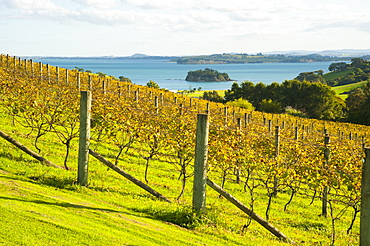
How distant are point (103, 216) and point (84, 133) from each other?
2129mm

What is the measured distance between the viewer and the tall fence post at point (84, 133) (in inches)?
300

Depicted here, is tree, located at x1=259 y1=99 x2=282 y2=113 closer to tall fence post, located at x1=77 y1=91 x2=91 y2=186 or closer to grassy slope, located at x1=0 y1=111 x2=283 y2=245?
grassy slope, located at x1=0 y1=111 x2=283 y2=245

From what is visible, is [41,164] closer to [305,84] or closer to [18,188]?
[18,188]

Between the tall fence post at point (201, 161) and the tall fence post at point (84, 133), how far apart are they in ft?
7.67

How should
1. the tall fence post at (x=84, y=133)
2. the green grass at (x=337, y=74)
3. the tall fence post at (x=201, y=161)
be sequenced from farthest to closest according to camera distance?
the green grass at (x=337, y=74), the tall fence post at (x=84, y=133), the tall fence post at (x=201, y=161)

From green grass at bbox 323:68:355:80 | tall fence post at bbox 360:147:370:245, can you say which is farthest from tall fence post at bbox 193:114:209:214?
green grass at bbox 323:68:355:80

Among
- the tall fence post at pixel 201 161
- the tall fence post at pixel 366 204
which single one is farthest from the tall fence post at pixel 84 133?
the tall fence post at pixel 366 204

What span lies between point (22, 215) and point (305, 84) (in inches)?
2915

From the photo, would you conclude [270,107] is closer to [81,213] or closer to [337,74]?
[81,213]

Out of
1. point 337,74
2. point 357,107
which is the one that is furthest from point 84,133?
point 337,74

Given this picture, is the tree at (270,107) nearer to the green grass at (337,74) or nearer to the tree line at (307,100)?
the tree line at (307,100)

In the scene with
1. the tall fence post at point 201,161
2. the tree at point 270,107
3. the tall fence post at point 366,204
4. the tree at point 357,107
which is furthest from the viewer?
the tree at point 270,107

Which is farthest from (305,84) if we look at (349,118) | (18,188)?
(18,188)

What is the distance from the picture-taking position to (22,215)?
5.41 m
